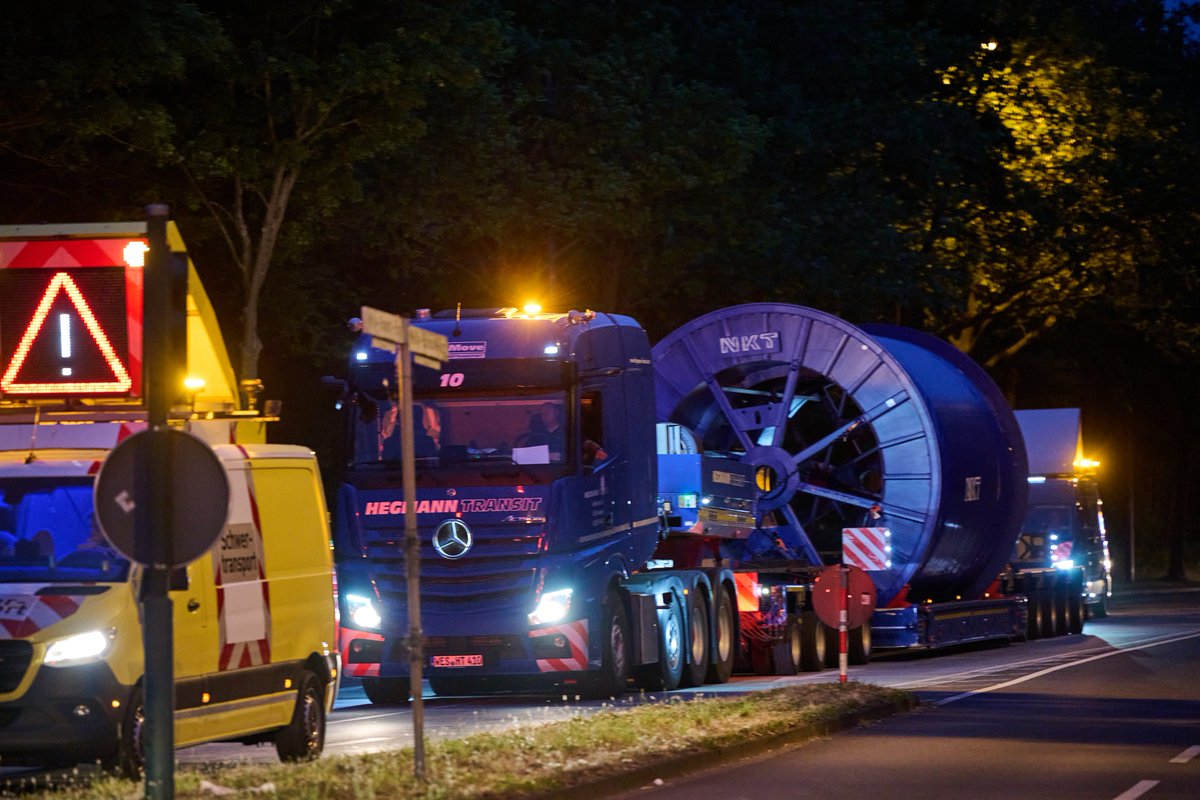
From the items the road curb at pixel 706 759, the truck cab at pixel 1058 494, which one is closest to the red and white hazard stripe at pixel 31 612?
the road curb at pixel 706 759

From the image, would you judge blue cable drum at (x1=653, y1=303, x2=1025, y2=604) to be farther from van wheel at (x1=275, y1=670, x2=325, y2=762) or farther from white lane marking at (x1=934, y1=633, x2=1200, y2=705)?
van wheel at (x1=275, y1=670, x2=325, y2=762)

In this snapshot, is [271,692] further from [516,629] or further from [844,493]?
[844,493]

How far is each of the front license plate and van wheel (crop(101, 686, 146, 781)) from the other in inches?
308

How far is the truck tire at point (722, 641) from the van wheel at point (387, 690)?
367cm

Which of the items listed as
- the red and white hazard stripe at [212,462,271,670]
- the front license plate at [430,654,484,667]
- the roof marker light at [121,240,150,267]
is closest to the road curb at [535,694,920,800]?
the red and white hazard stripe at [212,462,271,670]

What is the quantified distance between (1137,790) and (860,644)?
1474 centimetres

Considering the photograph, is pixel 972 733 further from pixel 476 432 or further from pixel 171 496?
pixel 171 496

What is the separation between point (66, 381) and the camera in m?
14.5

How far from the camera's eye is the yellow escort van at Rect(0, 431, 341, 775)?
1263 centimetres

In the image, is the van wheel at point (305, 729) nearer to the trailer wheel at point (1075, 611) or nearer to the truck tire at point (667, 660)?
the truck tire at point (667, 660)

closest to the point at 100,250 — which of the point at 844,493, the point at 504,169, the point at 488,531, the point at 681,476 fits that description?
the point at 488,531

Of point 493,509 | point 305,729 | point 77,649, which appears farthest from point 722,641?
point 77,649

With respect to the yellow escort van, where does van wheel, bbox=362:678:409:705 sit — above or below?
below

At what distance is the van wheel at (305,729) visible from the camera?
48.6ft
